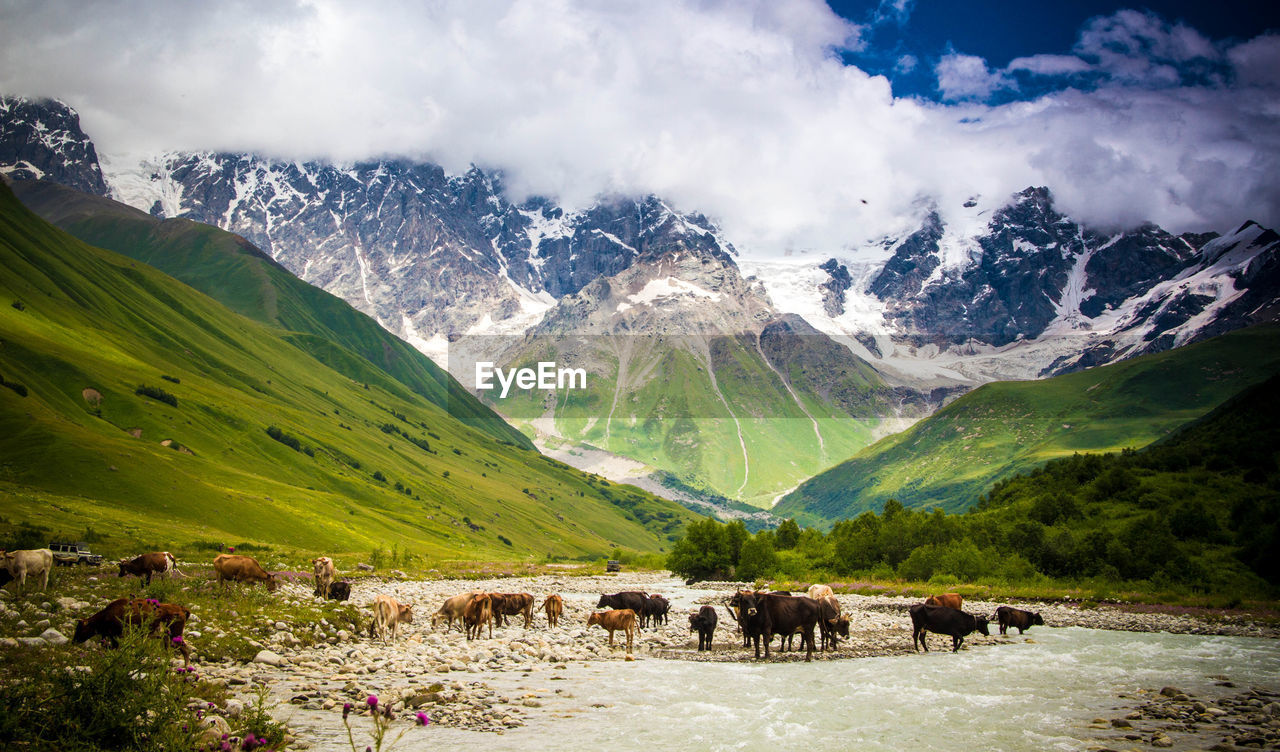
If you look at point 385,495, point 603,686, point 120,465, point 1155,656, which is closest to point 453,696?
point 603,686

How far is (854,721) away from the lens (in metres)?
27.0

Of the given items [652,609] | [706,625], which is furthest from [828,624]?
[652,609]

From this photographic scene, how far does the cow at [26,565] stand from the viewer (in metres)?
31.8

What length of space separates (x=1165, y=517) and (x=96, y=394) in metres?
171

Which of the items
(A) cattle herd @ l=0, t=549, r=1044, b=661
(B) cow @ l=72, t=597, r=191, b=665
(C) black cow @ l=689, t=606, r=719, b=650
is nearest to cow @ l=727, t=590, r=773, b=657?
(A) cattle herd @ l=0, t=549, r=1044, b=661

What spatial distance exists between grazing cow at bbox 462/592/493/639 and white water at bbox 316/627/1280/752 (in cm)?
979

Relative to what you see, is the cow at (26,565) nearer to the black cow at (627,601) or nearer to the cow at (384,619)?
the cow at (384,619)

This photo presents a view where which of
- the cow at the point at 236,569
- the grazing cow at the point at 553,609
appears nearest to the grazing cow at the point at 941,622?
the grazing cow at the point at 553,609

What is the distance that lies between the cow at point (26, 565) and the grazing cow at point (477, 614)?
20.4m

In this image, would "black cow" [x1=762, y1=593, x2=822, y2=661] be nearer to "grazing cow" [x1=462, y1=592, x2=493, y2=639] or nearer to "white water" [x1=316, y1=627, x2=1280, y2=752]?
"white water" [x1=316, y1=627, x2=1280, y2=752]

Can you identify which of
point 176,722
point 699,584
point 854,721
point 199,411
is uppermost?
point 199,411

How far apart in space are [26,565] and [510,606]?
2707cm

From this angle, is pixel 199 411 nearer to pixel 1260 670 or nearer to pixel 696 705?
pixel 696 705

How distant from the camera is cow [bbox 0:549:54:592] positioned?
31.8m
